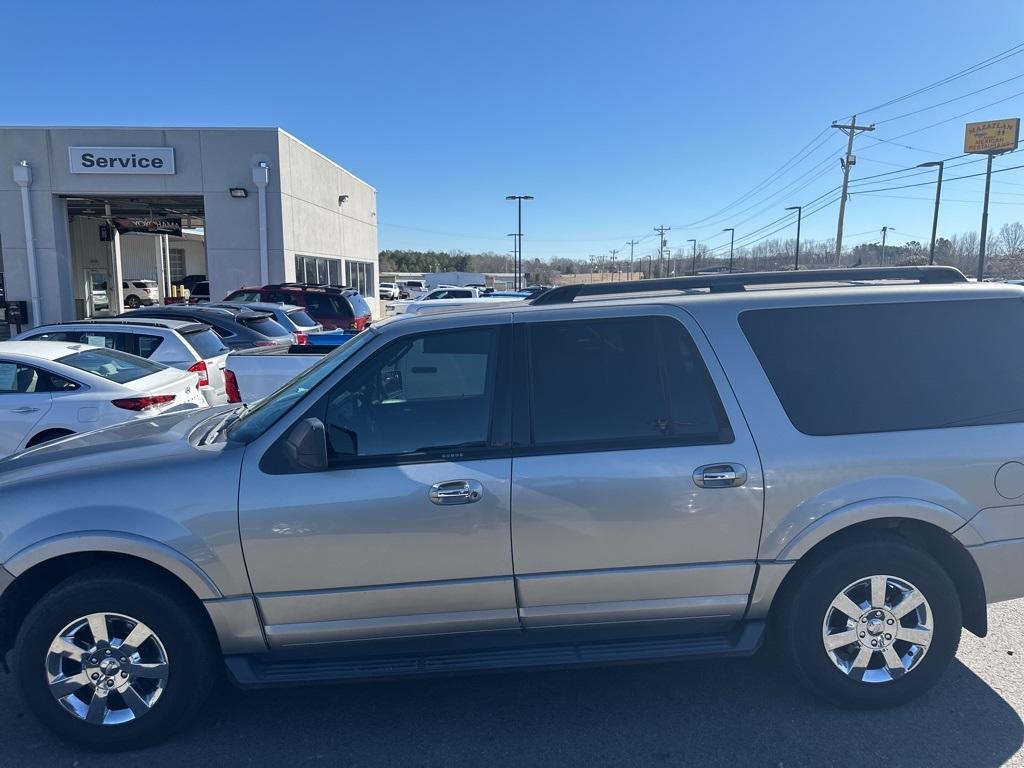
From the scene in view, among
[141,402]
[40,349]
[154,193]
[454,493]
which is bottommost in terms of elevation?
[141,402]

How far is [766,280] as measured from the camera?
3.93 m

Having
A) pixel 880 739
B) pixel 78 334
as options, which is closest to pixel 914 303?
pixel 880 739

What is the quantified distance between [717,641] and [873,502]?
947 millimetres

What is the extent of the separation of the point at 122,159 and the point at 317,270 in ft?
26.4

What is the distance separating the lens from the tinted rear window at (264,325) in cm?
1240

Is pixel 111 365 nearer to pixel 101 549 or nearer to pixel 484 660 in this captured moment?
pixel 101 549

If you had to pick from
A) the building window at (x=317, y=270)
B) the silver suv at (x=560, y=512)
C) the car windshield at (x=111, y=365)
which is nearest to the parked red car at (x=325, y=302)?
the building window at (x=317, y=270)

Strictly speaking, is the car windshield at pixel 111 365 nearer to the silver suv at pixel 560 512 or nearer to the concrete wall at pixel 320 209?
the silver suv at pixel 560 512

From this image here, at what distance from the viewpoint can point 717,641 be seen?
10.9 ft

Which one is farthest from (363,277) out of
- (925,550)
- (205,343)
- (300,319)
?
(925,550)

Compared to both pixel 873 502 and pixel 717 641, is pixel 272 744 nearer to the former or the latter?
pixel 717 641

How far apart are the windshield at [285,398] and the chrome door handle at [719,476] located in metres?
1.64

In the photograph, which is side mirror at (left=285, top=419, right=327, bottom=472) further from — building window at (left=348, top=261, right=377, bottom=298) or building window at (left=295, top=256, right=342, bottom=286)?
building window at (left=348, top=261, right=377, bottom=298)

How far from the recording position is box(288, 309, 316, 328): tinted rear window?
1472 centimetres
